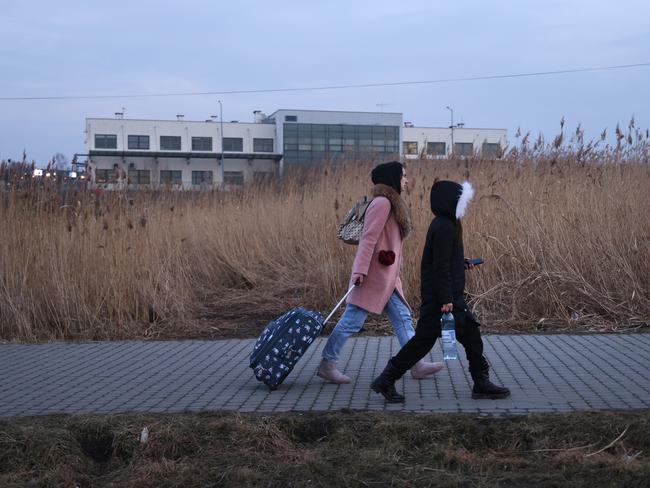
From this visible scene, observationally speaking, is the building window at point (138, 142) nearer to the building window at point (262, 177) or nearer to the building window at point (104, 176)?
the building window at point (262, 177)

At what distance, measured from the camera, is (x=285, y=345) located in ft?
23.8

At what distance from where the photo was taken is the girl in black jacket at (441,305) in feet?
21.9

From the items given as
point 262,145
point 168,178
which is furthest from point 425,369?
point 262,145

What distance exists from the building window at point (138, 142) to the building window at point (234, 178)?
60.9 metres

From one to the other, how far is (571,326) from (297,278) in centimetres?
417

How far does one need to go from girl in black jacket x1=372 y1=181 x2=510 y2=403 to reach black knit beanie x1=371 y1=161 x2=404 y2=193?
607 mm

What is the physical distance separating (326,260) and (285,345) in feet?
15.3

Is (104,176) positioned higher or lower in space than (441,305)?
higher

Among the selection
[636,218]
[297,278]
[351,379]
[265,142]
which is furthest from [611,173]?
[265,142]

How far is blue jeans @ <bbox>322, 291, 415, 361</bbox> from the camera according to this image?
24.2 feet

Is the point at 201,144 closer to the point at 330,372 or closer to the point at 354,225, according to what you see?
the point at 354,225

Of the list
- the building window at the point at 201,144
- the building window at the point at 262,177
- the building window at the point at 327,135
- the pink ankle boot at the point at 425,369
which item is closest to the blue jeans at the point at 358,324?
the pink ankle boot at the point at 425,369

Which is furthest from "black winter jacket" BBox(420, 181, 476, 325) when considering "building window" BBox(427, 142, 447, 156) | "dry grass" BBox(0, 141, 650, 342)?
"building window" BBox(427, 142, 447, 156)

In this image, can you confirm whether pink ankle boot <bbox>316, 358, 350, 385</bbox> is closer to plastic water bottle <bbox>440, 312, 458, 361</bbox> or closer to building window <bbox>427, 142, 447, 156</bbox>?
plastic water bottle <bbox>440, 312, 458, 361</bbox>
